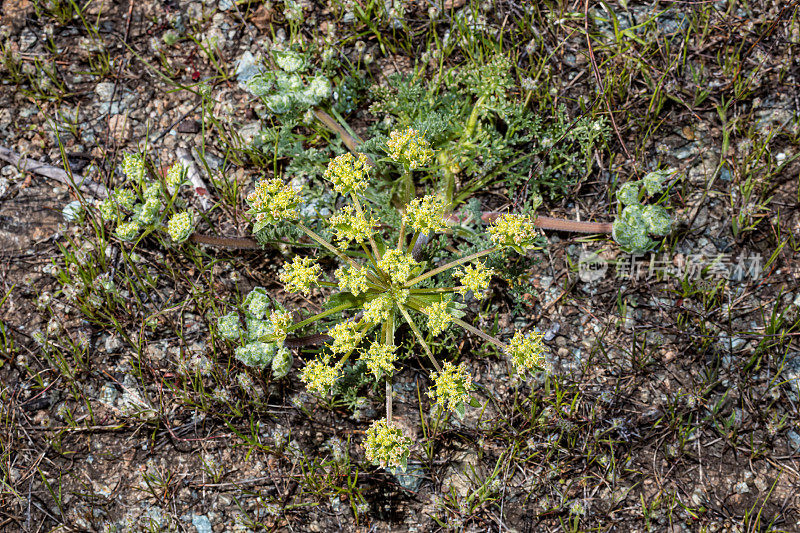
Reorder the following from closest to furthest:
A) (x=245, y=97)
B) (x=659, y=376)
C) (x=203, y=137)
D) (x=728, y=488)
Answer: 1. (x=728, y=488)
2. (x=659, y=376)
3. (x=203, y=137)
4. (x=245, y=97)

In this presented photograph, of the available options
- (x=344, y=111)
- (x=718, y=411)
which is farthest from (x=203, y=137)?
(x=718, y=411)

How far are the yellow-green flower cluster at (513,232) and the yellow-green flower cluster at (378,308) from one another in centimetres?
76

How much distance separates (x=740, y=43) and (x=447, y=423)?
13.1 ft

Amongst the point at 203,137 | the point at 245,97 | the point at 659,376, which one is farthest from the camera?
the point at 245,97

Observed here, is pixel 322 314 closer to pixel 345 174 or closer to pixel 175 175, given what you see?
pixel 345 174

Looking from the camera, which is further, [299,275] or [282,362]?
[282,362]

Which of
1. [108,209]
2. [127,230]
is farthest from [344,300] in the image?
[108,209]

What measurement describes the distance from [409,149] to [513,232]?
2.67 ft

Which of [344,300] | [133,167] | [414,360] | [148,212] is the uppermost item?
[133,167]

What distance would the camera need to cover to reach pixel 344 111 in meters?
5.18

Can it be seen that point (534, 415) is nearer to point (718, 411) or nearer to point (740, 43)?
point (718, 411)

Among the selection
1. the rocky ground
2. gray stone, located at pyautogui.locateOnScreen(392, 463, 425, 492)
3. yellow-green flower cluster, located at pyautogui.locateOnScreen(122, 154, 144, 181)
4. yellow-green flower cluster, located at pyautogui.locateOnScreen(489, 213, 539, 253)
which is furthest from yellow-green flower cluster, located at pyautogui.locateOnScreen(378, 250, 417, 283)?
yellow-green flower cluster, located at pyautogui.locateOnScreen(122, 154, 144, 181)

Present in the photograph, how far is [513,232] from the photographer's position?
3.65 meters

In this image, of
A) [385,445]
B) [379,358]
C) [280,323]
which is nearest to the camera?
[385,445]
